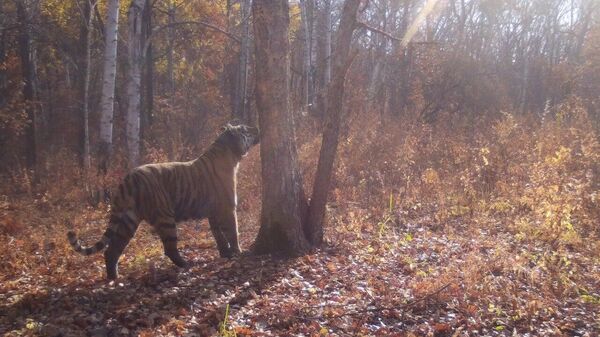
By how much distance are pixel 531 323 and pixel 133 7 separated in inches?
→ 504

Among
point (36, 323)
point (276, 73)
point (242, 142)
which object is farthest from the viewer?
point (242, 142)

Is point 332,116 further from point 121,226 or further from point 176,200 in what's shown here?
point 121,226

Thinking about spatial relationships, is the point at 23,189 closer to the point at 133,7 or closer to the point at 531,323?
the point at 133,7

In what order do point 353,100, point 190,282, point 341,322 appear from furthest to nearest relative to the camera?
point 353,100 < point 190,282 < point 341,322

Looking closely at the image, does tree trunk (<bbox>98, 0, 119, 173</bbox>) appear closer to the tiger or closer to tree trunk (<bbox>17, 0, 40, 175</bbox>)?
tree trunk (<bbox>17, 0, 40, 175</bbox>)

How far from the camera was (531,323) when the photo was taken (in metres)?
5.46

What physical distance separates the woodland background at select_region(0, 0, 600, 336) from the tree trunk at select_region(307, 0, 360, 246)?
0.26 meters

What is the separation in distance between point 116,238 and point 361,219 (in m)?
4.47

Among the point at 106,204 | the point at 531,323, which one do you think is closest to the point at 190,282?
the point at 531,323

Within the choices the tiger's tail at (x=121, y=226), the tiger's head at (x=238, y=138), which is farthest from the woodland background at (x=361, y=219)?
the tiger's head at (x=238, y=138)

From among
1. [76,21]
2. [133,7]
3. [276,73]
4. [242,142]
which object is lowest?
[242,142]

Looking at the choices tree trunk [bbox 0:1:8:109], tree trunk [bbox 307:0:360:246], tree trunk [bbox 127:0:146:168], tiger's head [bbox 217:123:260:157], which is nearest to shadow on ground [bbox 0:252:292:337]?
tree trunk [bbox 307:0:360:246]

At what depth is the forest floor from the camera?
16.6ft

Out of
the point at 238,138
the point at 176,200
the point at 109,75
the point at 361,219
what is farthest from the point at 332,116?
the point at 109,75
